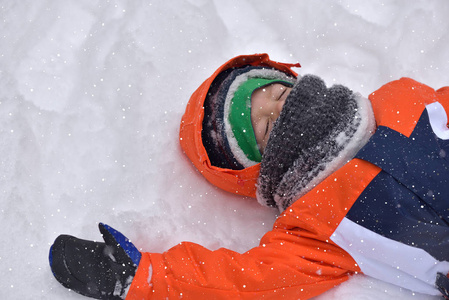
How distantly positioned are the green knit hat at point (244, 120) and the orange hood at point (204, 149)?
0.19ft

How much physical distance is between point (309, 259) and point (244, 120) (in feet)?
1.47

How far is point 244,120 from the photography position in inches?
54.8

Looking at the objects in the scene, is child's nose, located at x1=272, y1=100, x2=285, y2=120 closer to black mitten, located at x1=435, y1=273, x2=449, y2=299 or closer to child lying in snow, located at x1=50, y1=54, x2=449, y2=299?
child lying in snow, located at x1=50, y1=54, x2=449, y2=299

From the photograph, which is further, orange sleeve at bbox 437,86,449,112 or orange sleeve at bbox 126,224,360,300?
orange sleeve at bbox 437,86,449,112

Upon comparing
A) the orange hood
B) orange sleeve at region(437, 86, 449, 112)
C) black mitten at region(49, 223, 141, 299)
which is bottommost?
black mitten at region(49, 223, 141, 299)

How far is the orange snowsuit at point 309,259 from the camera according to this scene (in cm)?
126

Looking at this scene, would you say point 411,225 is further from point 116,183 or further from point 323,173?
point 116,183

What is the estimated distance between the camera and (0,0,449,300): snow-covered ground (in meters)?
1.45

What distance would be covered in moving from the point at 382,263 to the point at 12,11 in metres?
1.48

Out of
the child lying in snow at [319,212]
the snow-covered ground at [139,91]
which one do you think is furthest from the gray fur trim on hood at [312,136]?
the snow-covered ground at [139,91]

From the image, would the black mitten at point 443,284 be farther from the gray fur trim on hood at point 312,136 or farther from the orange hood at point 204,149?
the orange hood at point 204,149

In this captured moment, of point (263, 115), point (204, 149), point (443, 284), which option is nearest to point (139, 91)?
point (204, 149)

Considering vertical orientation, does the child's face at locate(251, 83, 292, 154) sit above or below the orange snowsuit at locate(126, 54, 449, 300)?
above

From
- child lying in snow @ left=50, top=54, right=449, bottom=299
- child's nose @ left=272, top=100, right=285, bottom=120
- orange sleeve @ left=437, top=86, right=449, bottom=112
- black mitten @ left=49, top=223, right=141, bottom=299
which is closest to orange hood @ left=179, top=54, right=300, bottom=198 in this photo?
child lying in snow @ left=50, top=54, right=449, bottom=299
